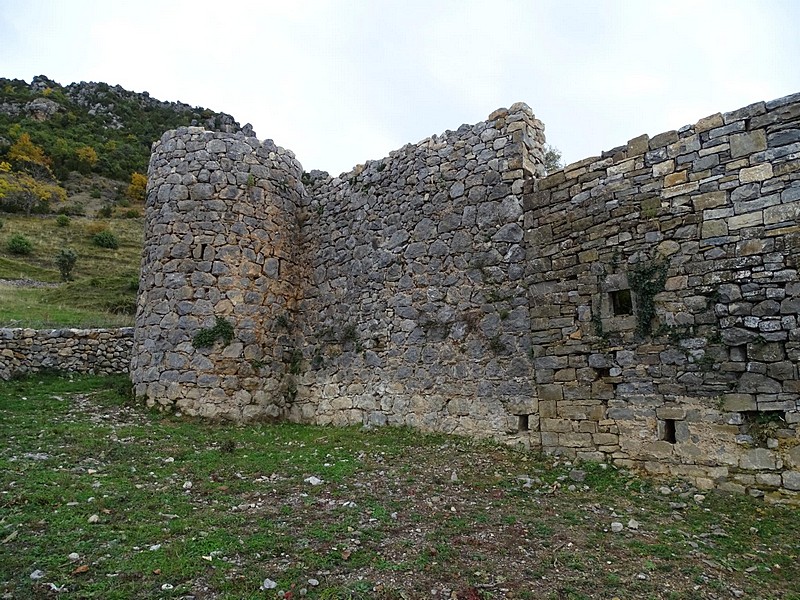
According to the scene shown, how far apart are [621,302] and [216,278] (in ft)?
26.8

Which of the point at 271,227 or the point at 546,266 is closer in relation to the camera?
the point at 546,266

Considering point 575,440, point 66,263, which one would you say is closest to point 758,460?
point 575,440

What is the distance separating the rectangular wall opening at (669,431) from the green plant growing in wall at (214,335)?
8424 millimetres

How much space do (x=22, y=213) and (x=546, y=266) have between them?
4759cm

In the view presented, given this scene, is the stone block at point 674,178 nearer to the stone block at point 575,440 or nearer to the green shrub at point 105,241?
the stone block at point 575,440

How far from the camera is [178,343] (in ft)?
37.8

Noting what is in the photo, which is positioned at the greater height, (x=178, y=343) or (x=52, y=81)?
(x=52, y=81)

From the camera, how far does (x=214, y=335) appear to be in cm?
1158

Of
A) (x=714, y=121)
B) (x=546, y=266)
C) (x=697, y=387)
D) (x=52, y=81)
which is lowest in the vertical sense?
(x=697, y=387)

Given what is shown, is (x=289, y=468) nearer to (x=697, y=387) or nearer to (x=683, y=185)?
(x=697, y=387)

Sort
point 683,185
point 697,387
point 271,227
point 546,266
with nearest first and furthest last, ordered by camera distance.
→ point 697,387 → point 683,185 → point 546,266 → point 271,227

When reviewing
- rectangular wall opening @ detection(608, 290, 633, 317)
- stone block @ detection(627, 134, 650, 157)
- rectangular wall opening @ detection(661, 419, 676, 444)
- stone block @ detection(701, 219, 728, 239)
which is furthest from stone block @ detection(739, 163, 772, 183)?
rectangular wall opening @ detection(661, 419, 676, 444)

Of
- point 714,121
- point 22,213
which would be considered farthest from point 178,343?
point 22,213

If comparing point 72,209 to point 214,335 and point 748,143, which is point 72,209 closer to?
point 214,335
